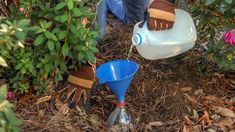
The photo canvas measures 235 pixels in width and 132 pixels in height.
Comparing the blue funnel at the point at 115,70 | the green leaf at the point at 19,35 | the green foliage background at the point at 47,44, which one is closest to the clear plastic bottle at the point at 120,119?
the blue funnel at the point at 115,70

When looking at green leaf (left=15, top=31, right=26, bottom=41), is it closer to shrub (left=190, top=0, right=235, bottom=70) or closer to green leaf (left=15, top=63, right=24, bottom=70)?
green leaf (left=15, top=63, right=24, bottom=70)

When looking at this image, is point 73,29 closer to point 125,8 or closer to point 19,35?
point 19,35

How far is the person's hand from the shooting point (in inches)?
85.1

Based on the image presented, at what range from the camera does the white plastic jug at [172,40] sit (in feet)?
7.86

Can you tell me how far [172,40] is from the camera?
2447mm

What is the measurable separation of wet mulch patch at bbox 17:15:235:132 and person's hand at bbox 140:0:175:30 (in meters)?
0.39

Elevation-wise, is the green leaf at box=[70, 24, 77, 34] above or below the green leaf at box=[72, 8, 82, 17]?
below

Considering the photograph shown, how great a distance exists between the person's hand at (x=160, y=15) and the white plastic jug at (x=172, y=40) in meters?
0.12

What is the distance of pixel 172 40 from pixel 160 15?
0.32 meters

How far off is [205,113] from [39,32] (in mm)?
978

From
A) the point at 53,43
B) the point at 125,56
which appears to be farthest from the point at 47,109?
the point at 125,56

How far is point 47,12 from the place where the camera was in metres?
2.00

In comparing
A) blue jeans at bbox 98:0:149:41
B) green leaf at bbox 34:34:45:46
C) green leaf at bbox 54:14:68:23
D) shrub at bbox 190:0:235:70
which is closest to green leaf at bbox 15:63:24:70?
green leaf at bbox 34:34:45:46

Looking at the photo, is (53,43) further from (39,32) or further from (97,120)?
(97,120)
